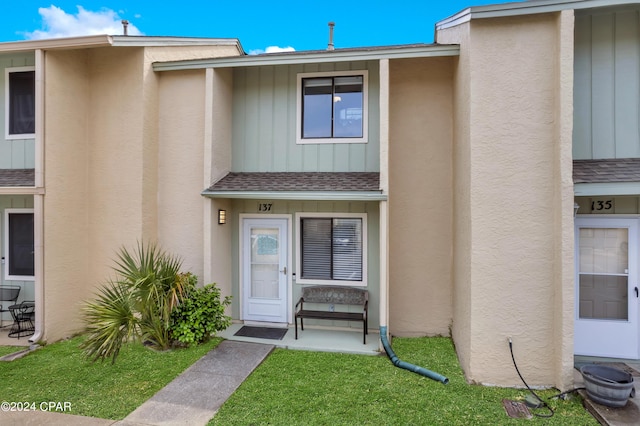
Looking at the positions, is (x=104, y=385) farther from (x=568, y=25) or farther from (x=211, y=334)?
(x=568, y=25)

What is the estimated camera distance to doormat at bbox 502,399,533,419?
13.2 ft

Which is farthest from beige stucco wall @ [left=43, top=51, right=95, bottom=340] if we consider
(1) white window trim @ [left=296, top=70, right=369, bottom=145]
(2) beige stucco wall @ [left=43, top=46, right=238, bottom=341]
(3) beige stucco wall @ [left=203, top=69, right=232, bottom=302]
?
(1) white window trim @ [left=296, top=70, right=369, bottom=145]

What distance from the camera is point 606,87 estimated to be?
5172 mm

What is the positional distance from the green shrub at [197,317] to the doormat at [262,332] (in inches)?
21.8

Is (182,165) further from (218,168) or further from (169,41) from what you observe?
(169,41)

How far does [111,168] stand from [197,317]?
11.6 feet

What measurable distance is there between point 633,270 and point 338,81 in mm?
6038

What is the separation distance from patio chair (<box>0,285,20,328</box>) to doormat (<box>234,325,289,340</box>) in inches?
195

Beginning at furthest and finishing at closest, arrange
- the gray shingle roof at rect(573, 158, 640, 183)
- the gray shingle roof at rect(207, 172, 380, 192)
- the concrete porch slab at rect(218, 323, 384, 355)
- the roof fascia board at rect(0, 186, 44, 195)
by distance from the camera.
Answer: the gray shingle roof at rect(207, 172, 380, 192), the roof fascia board at rect(0, 186, 44, 195), the concrete porch slab at rect(218, 323, 384, 355), the gray shingle roof at rect(573, 158, 640, 183)

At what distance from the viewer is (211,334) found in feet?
20.8

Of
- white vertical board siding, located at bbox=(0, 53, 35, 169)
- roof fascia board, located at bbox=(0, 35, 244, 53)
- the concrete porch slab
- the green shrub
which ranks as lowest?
the concrete porch slab

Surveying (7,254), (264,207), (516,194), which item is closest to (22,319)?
(7,254)

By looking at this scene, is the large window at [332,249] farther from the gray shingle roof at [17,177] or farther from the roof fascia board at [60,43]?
the gray shingle roof at [17,177]

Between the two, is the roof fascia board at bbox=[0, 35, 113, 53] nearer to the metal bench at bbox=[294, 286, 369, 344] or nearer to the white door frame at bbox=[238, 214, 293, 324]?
the white door frame at bbox=[238, 214, 293, 324]
